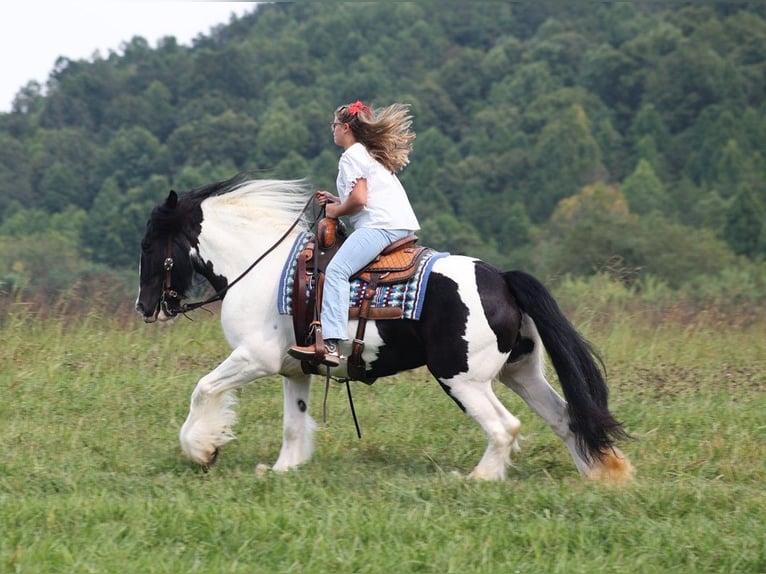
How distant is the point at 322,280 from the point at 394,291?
454 mm

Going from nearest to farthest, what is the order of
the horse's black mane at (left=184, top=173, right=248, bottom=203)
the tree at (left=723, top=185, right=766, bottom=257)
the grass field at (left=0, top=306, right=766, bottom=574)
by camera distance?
1. the grass field at (left=0, top=306, right=766, bottom=574)
2. the horse's black mane at (left=184, top=173, right=248, bottom=203)
3. the tree at (left=723, top=185, right=766, bottom=257)

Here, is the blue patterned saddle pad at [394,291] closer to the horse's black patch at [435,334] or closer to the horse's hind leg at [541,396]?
the horse's black patch at [435,334]

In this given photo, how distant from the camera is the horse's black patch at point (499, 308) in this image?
694cm

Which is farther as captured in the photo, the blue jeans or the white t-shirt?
the white t-shirt

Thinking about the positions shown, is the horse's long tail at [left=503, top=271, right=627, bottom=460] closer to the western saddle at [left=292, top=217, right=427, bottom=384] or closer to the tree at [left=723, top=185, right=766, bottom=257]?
the western saddle at [left=292, top=217, right=427, bottom=384]

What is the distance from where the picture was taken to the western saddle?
710cm

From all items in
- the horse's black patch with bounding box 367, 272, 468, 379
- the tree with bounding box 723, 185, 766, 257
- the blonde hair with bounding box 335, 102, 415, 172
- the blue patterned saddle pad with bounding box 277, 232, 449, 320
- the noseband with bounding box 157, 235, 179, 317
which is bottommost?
the tree with bounding box 723, 185, 766, 257

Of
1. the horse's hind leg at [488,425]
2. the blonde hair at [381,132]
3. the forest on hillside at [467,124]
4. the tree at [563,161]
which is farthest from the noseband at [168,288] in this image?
the tree at [563,161]

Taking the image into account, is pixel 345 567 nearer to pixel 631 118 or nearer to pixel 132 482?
pixel 132 482

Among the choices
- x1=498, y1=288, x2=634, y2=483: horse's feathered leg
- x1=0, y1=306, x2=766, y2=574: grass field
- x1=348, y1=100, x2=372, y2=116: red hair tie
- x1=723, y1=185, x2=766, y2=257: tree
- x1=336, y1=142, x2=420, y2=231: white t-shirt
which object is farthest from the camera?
x1=723, y1=185, x2=766, y2=257: tree

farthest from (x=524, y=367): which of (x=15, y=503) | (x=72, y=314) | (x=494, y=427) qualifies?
(x=72, y=314)

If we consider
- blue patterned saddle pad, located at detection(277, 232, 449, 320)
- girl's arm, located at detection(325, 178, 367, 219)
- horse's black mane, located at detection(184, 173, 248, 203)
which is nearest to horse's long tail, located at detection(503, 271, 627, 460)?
blue patterned saddle pad, located at detection(277, 232, 449, 320)

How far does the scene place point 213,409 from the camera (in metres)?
7.24

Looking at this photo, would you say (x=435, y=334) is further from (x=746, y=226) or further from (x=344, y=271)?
(x=746, y=226)
